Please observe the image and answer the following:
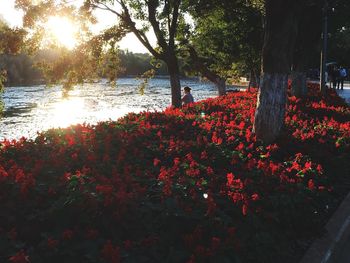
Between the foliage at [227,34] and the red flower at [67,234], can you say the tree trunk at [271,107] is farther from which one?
the foliage at [227,34]

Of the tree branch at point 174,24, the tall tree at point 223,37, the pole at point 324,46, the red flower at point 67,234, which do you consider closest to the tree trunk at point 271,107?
the red flower at point 67,234

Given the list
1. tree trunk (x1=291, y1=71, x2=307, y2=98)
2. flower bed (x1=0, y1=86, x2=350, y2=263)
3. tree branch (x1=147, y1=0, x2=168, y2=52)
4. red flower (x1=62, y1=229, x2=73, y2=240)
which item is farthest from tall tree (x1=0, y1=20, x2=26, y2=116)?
red flower (x1=62, y1=229, x2=73, y2=240)

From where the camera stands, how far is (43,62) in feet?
56.9

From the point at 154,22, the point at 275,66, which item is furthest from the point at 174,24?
the point at 275,66

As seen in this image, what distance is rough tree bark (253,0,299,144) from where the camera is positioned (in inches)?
340

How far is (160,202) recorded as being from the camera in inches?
201

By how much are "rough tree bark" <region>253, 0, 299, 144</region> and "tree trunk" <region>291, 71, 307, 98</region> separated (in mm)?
8351

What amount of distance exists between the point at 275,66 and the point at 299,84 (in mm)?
8825

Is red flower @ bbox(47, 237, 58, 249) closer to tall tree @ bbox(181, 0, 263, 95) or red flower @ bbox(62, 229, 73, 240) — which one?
red flower @ bbox(62, 229, 73, 240)

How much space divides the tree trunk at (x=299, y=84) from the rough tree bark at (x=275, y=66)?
8.35 meters

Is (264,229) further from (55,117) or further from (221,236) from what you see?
(55,117)

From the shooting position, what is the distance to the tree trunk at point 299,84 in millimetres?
17078

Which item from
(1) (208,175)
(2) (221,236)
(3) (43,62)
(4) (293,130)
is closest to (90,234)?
(2) (221,236)

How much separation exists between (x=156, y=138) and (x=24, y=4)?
31.3 ft
